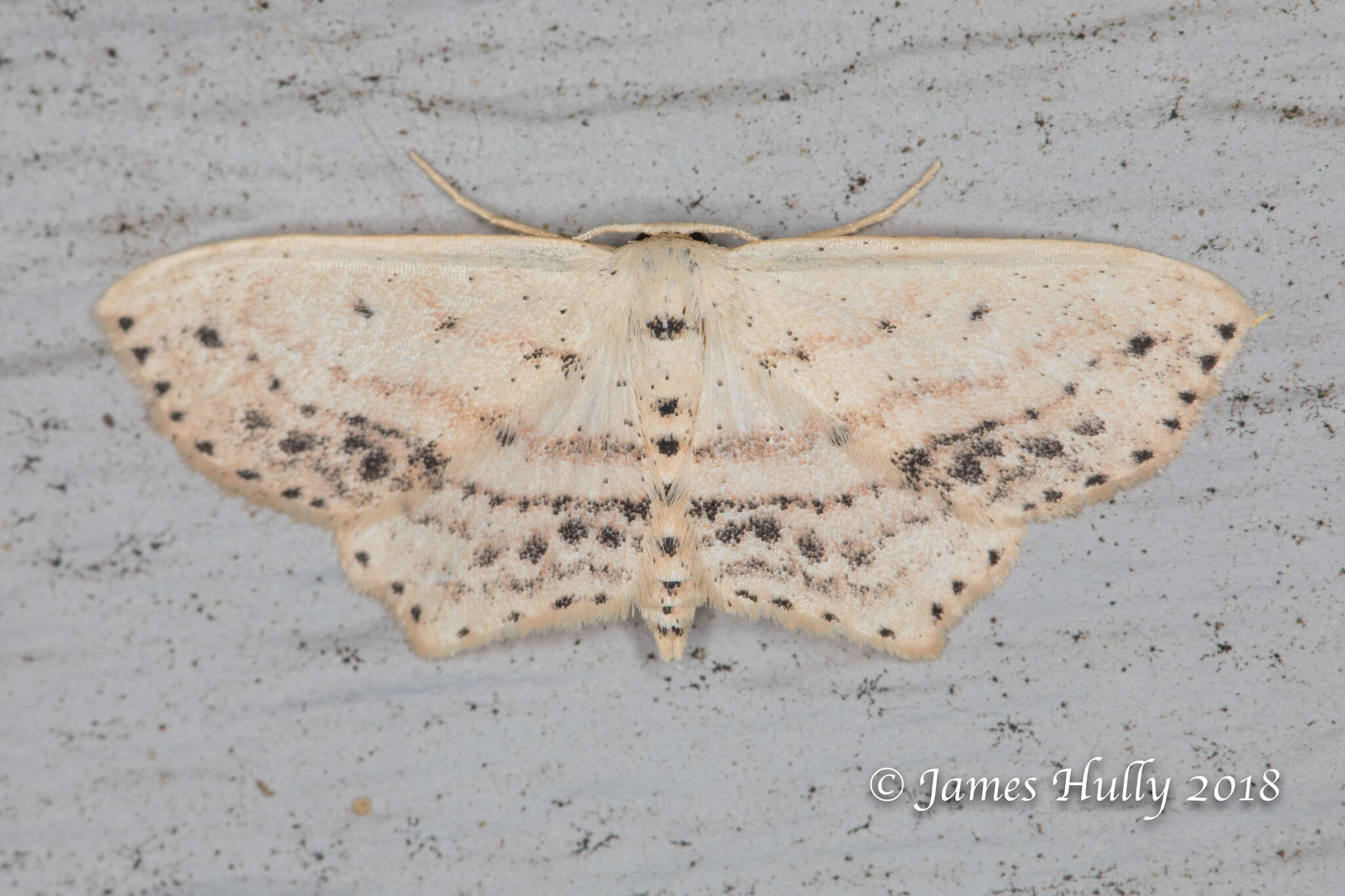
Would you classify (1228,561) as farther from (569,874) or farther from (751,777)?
(569,874)

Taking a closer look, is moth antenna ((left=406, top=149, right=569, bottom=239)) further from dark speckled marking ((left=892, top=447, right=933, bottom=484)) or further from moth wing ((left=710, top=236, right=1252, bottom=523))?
dark speckled marking ((left=892, top=447, right=933, bottom=484))

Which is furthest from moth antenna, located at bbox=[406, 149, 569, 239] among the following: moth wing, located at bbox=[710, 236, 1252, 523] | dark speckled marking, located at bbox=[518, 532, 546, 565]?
dark speckled marking, located at bbox=[518, 532, 546, 565]

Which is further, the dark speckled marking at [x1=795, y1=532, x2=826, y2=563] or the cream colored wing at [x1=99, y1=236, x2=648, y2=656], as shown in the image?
the dark speckled marking at [x1=795, y1=532, x2=826, y2=563]

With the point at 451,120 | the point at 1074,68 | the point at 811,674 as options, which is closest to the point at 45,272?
the point at 451,120

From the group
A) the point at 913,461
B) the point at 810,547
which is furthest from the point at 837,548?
the point at 913,461

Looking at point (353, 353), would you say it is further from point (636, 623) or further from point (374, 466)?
point (636, 623)

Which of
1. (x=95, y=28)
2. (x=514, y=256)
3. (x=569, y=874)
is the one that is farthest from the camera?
(x=569, y=874)
